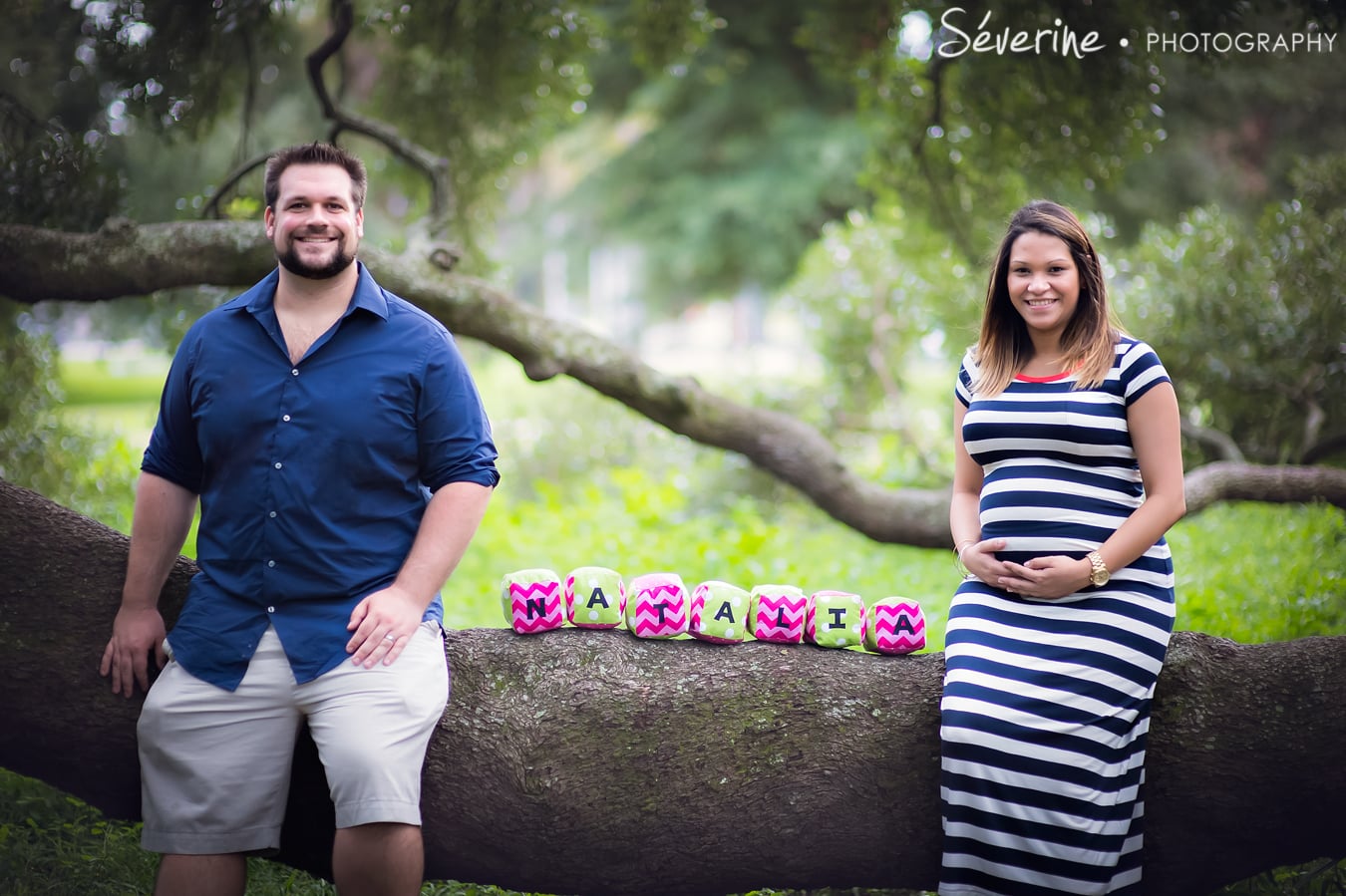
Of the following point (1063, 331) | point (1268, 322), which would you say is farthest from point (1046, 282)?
point (1268, 322)

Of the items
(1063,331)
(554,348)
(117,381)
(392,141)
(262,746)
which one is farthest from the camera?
(117,381)

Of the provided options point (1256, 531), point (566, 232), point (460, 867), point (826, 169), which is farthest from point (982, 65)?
point (566, 232)

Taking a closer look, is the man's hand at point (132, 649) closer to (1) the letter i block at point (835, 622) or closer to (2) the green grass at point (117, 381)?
(1) the letter i block at point (835, 622)

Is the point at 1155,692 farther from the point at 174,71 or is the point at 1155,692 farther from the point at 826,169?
the point at 826,169

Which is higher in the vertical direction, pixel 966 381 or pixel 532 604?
pixel 966 381

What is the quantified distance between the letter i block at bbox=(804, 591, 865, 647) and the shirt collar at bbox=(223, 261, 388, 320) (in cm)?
139

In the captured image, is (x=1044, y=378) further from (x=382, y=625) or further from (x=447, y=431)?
(x=382, y=625)

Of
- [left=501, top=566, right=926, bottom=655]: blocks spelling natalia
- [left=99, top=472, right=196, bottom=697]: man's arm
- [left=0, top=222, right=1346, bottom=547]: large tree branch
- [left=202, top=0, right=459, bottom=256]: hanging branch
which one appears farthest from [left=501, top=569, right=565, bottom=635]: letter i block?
[left=202, top=0, right=459, bottom=256]: hanging branch

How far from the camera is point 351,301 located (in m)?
2.63

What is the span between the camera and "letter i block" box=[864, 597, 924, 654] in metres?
2.90

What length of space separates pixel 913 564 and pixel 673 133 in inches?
446

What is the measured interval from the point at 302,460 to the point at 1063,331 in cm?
195

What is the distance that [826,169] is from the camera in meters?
14.8

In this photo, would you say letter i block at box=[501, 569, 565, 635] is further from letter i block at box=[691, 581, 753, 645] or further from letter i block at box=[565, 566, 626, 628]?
letter i block at box=[691, 581, 753, 645]
